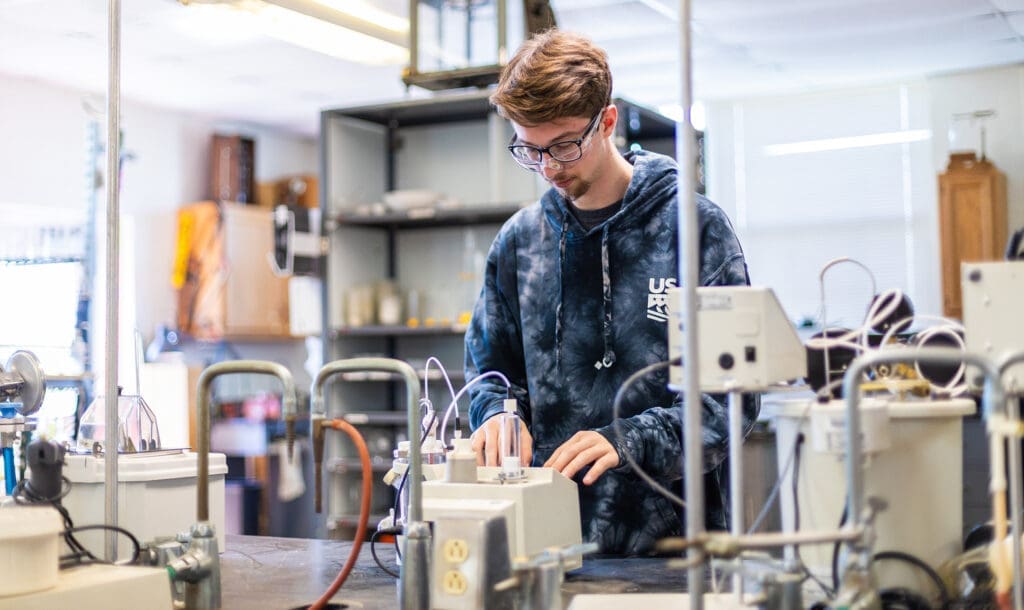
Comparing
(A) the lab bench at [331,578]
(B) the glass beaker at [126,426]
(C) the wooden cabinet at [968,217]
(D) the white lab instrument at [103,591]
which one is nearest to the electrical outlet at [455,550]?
(A) the lab bench at [331,578]

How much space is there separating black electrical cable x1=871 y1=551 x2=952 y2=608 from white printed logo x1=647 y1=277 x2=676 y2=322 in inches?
29.1

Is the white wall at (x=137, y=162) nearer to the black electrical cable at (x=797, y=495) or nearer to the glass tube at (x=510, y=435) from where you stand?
the glass tube at (x=510, y=435)

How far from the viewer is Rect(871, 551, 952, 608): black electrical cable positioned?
1.37m

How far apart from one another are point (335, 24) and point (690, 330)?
2382 millimetres

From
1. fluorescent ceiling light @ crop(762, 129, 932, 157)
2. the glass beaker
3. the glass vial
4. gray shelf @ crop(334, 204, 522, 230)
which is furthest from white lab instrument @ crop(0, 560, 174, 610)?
fluorescent ceiling light @ crop(762, 129, 932, 157)

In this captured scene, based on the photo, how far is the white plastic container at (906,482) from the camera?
1.38 m

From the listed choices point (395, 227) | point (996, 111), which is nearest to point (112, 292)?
point (395, 227)

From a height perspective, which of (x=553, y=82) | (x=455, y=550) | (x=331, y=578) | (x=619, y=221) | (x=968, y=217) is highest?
(x=968, y=217)

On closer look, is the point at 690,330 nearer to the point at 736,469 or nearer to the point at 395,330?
the point at 736,469

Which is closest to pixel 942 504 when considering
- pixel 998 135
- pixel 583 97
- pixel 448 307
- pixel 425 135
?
pixel 583 97

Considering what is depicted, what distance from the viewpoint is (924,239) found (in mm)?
7426

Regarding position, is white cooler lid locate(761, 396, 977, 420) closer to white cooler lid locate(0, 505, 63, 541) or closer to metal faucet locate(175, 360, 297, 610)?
metal faucet locate(175, 360, 297, 610)

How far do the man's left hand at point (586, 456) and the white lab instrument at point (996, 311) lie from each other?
627 millimetres

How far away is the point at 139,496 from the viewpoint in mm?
1841
